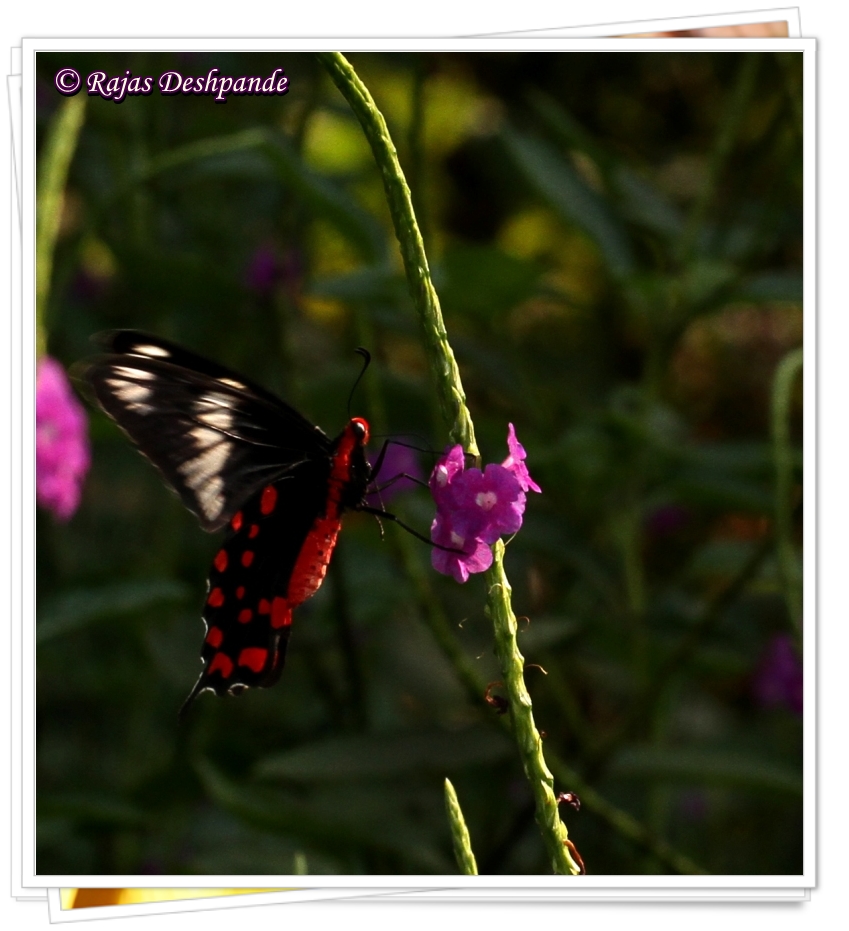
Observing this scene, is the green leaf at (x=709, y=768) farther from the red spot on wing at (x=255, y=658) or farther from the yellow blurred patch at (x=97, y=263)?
the yellow blurred patch at (x=97, y=263)

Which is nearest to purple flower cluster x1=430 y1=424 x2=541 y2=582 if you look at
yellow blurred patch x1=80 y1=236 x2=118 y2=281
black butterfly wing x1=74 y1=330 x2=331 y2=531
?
black butterfly wing x1=74 y1=330 x2=331 y2=531

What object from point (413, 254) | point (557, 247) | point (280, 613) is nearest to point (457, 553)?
point (413, 254)

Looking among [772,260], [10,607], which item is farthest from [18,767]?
[772,260]

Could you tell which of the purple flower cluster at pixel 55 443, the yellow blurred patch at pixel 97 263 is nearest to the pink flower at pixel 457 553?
the purple flower cluster at pixel 55 443

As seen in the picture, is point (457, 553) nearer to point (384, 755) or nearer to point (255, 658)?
point (255, 658)

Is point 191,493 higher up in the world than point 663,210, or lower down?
lower down

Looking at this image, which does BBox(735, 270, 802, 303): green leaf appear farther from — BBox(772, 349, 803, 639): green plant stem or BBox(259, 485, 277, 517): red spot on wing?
BBox(259, 485, 277, 517): red spot on wing
